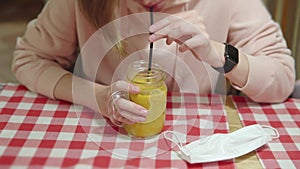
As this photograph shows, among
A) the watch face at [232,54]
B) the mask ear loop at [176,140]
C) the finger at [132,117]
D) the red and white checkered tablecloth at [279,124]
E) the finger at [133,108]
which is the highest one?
the watch face at [232,54]

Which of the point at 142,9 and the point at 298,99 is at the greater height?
the point at 142,9

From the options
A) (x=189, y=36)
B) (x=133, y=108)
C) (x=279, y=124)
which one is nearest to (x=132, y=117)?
(x=133, y=108)

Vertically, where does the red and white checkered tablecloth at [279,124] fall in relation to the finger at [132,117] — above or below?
below

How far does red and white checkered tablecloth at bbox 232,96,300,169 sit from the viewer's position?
3.48 feet

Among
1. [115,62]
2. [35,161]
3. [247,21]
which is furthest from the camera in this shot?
[247,21]

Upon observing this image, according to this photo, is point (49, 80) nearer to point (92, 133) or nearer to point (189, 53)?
point (92, 133)

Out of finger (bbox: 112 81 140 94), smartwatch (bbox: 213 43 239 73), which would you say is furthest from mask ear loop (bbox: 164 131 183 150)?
smartwatch (bbox: 213 43 239 73)

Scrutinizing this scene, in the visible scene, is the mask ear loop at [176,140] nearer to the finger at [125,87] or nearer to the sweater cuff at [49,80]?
the finger at [125,87]

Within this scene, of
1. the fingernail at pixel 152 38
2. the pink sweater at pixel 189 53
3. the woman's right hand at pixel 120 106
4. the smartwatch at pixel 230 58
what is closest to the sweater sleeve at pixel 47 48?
the pink sweater at pixel 189 53

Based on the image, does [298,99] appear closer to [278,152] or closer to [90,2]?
[278,152]

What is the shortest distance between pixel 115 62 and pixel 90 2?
17cm

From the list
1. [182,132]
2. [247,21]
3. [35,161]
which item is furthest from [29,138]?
[247,21]

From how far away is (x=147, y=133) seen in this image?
3.68 ft

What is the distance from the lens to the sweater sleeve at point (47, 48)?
4.28 ft
